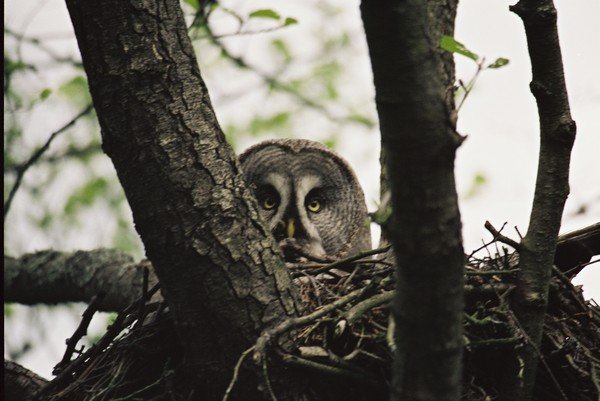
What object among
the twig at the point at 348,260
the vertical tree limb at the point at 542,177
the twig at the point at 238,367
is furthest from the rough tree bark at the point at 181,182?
the vertical tree limb at the point at 542,177

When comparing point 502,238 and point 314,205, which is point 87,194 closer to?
point 314,205

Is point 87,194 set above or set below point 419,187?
above

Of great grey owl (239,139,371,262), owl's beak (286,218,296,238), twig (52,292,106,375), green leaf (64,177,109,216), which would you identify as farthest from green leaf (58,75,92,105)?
twig (52,292,106,375)

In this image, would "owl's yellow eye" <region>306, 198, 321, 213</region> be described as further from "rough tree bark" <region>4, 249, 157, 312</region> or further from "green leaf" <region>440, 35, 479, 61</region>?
"green leaf" <region>440, 35, 479, 61</region>

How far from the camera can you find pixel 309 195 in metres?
4.10

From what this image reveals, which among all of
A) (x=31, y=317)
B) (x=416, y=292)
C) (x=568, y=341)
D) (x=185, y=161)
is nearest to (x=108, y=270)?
(x=31, y=317)

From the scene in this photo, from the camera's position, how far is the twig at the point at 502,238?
7.23ft

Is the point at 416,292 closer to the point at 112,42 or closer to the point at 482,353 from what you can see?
the point at 482,353

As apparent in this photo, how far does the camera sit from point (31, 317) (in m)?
4.48

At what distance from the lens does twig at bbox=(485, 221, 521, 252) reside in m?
2.20

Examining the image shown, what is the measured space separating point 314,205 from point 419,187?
8.62ft

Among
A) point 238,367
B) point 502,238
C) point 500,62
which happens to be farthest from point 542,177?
point 238,367

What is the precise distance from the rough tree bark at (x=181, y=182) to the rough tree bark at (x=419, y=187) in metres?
0.58

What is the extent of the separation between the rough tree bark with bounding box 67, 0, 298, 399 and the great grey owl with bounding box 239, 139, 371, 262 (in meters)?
1.50
